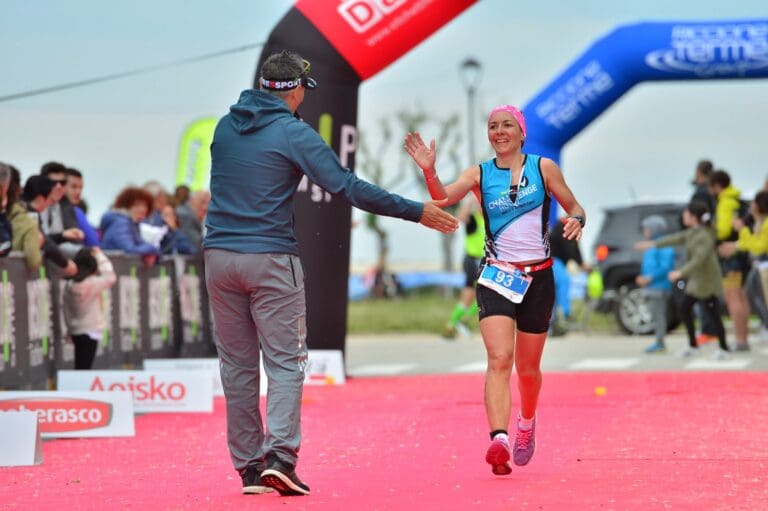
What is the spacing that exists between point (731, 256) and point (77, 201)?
8.55 m

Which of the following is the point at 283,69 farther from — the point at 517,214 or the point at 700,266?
the point at 700,266

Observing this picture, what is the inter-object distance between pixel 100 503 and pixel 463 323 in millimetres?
17597

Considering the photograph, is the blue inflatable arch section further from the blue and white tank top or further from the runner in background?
the blue and white tank top

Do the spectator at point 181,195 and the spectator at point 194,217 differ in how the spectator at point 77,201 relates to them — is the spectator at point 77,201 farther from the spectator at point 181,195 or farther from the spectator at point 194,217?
the spectator at point 181,195

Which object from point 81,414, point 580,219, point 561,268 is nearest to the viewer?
point 580,219

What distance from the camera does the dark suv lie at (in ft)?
81.8

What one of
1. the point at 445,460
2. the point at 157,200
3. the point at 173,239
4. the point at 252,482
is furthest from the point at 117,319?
the point at 252,482

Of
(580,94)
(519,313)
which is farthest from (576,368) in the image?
(519,313)

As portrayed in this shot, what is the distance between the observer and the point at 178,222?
1862 centimetres

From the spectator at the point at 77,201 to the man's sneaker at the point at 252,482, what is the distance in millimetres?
6695

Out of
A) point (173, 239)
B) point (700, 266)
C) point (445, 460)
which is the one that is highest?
point (173, 239)

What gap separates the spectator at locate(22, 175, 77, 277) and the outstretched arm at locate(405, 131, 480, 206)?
5336mm

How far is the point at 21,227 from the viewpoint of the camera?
41.2ft

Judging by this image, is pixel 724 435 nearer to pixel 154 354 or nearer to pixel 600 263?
pixel 154 354
